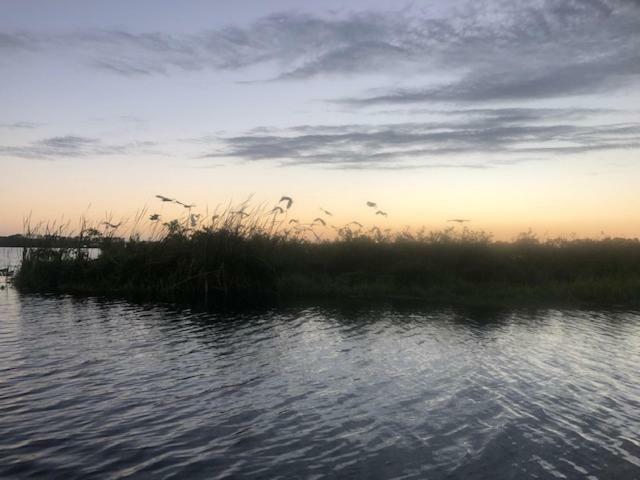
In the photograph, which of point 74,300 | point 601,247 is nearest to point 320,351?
point 74,300

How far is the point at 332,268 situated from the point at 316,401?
25.1 meters

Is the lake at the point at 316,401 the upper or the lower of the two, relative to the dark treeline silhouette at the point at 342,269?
lower

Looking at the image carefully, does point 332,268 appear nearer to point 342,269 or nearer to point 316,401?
point 342,269

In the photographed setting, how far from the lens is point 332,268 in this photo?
36.8m

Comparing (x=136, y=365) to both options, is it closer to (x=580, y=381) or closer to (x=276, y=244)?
(x=580, y=381)

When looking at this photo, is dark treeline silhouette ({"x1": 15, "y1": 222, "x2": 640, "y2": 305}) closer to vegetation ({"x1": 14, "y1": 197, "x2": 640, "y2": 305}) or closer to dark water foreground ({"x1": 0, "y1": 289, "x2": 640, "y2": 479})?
vegetation ({"x1": 14, "y1": 197, "x2": 640, "y2": 305})

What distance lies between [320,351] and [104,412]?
744 centimetres

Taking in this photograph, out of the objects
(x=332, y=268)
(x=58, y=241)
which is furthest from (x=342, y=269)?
(x=58, y=241)

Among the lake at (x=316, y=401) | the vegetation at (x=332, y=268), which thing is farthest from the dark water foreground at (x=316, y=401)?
the vegetation at (x=332, y=268)

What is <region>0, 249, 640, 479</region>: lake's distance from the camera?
340 inches

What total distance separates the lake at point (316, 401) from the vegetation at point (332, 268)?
1018 centimetres

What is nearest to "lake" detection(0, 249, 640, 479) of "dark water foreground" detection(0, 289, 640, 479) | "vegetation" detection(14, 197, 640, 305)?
"dark water foreground" detection(0, 289, 640, 479)

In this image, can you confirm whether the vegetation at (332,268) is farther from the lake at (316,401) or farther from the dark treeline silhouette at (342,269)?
the lake at (316,401)

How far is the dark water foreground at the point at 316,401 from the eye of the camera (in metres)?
8.65
